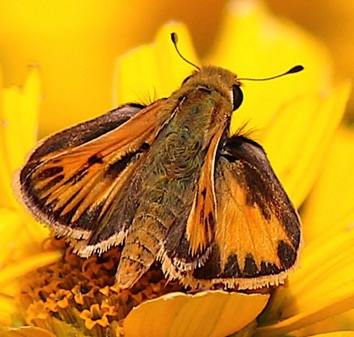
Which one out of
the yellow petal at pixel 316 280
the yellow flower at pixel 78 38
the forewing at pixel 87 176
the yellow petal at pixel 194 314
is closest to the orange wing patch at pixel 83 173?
the forewing at pixel 87 176

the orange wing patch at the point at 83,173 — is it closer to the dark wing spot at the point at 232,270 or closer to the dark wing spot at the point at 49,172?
the dark wing spot at the point at 49,172

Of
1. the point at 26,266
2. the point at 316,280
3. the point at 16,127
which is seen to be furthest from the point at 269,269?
the point at 16,127

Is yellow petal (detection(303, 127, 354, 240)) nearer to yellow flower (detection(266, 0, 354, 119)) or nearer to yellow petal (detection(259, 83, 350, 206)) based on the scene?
yellow petal (detection(259, 83, 350, 206))

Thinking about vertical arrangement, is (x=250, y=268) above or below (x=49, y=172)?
below

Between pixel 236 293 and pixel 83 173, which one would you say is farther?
pixel 83 173

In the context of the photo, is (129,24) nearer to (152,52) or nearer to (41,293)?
(152,52)

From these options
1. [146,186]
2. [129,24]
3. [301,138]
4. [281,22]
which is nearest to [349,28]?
[281,22]

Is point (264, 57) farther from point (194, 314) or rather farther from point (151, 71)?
point (194, 314)
